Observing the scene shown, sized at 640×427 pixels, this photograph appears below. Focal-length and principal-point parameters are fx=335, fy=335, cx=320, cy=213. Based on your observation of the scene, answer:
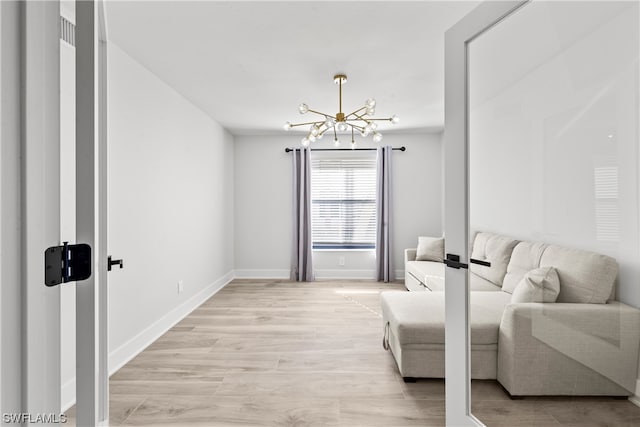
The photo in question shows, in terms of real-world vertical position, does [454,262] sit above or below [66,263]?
below

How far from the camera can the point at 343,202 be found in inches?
225

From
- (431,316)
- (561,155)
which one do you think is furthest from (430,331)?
(561,155)

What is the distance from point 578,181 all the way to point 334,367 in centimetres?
192

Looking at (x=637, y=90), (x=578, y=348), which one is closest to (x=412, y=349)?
(x=578, y=348)

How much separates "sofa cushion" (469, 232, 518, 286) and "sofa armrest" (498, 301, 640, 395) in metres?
0.15

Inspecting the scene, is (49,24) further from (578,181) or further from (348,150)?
(348,150)

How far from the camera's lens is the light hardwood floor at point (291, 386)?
4.84ft

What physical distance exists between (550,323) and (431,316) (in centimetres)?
98

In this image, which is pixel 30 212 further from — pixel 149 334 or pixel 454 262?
pixel 149 334

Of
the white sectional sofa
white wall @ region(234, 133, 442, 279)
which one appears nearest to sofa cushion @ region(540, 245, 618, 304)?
the white sectional sofa

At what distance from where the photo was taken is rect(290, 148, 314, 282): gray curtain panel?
553 centimetres

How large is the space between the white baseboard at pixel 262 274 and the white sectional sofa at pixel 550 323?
4.37m

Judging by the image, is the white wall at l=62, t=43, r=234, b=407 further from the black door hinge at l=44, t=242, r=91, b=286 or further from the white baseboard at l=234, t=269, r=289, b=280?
the white baseboard at l=234, t=269, r=289, b=280

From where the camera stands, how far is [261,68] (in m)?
2.98
